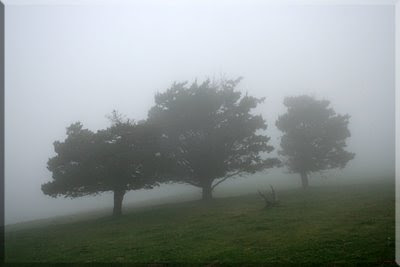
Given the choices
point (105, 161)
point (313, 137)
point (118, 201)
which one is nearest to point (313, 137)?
point (313, 137)

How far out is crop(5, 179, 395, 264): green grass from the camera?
22.2 m

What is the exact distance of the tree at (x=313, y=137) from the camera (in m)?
59.5

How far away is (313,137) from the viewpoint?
196ft

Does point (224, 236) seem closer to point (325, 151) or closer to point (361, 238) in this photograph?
point (361, 238)

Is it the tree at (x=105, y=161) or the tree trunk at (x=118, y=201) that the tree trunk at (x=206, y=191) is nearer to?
the tree at (x=105, y=161)

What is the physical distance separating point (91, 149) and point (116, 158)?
140 inches

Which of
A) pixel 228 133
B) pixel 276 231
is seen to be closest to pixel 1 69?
pixel 276 231

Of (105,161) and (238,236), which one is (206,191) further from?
(238,236)

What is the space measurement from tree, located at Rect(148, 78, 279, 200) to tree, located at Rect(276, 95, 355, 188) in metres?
8.48

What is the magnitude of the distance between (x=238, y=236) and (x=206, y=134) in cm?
2649

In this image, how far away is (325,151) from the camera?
2330 inches

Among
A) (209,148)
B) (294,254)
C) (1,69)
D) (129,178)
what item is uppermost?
(1,69)

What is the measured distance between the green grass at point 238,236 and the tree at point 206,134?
29.1 feet

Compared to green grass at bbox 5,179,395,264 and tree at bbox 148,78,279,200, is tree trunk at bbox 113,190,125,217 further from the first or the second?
tree at bbox 148,78,279,200
